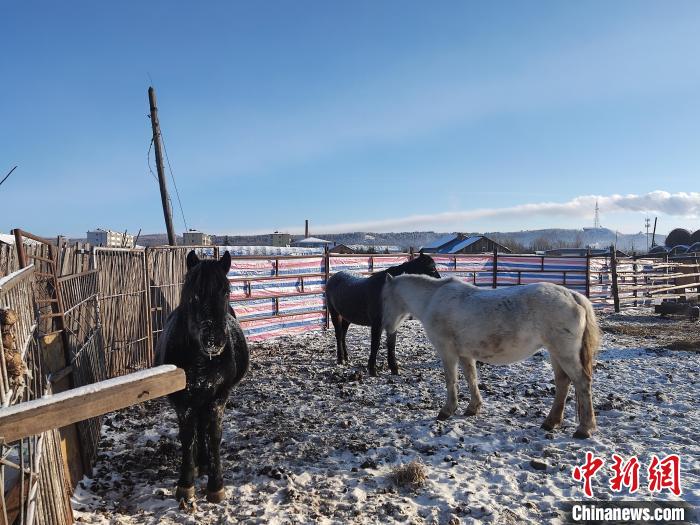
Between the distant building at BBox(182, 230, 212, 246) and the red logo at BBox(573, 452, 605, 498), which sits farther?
the distant building at BBox(182, 230, 212, 246)

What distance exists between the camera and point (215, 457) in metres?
3.67

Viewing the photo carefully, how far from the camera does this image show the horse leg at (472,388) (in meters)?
5.60

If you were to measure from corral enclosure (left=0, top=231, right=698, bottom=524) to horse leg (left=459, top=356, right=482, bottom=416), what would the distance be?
4.40 m

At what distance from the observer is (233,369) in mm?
3820

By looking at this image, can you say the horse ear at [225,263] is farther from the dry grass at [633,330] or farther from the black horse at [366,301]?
the dry grass at [633,330]

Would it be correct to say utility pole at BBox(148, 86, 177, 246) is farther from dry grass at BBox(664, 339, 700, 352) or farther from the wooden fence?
dry grass at BBox(664, 339, 700, 352)

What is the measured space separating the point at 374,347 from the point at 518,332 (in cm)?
306

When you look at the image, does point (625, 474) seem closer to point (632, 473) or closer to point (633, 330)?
point (632, 473)

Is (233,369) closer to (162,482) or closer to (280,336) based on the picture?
(162,482)

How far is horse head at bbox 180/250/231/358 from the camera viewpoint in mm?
3199

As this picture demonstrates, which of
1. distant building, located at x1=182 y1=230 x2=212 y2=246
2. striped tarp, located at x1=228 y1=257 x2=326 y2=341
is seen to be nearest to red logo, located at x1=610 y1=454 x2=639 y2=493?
striped tarp, located at x1=228 y1=257 x2=326 y2=341

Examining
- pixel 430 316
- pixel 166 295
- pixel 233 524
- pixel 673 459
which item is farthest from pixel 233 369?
pixel 166 295

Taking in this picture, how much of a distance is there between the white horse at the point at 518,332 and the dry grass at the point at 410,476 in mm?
1489

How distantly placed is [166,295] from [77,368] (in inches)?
174
